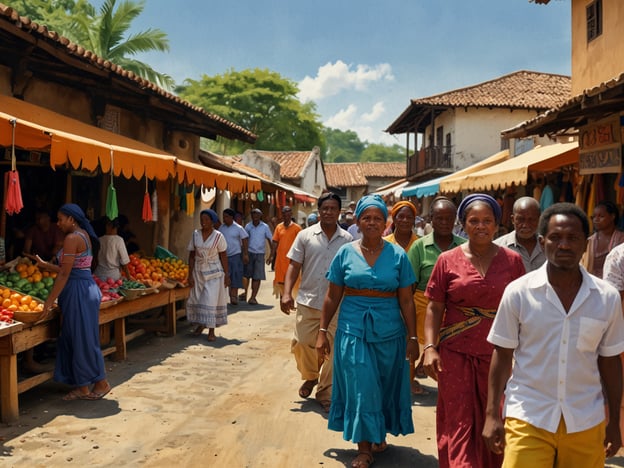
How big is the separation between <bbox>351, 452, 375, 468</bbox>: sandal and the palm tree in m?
23.2

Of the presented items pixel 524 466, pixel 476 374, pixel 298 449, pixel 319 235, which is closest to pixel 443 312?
pixel 476 374

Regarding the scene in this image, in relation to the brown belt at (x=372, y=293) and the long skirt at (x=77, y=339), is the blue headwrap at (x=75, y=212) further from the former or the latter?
the brown belt at (x=372, y=293)

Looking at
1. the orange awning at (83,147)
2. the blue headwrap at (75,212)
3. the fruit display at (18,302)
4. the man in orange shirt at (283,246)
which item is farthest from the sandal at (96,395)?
the man in orange shirt at (283,246)

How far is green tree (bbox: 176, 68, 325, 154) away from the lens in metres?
48.5

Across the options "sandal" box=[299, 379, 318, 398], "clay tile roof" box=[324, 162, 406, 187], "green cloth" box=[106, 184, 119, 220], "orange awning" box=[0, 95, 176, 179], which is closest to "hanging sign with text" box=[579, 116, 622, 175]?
"sandal" box=[299, 379, 318, 398]

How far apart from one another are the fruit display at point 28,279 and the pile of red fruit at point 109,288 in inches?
25.9

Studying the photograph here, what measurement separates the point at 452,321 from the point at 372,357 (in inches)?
37.5

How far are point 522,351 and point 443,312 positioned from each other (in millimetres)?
980

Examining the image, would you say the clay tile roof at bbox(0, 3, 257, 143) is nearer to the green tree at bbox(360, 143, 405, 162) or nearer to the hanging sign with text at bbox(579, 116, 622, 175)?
the hanging sign with text at bbox(579, 116, 622, 175)

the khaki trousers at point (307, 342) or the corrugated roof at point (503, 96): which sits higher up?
the corrugated roof at point (503, 96)

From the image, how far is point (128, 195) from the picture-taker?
1261cm

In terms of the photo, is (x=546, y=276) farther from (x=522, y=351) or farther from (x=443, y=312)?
(x=443, y=312)

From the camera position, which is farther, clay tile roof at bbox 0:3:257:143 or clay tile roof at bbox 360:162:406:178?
clay tile roof at bbox 360:162:406:178

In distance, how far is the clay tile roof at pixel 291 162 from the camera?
41062 mm
